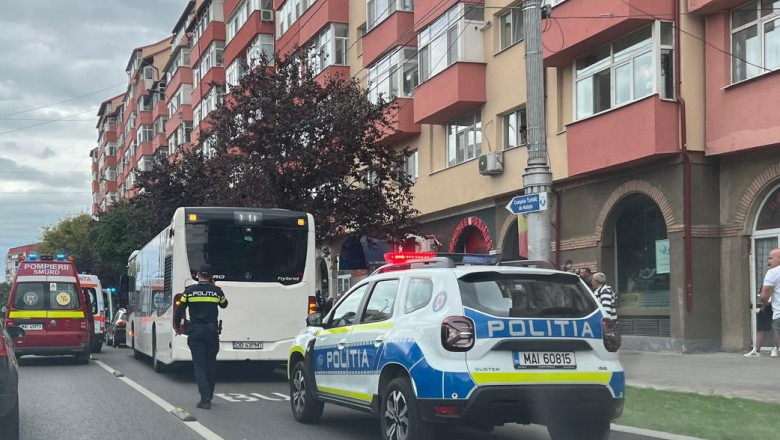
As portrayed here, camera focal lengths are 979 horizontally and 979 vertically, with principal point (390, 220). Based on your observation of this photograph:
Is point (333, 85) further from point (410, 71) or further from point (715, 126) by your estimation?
point (715, 126)

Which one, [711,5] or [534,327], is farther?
[711,5]

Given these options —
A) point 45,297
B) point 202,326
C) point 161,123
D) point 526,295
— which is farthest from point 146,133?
point 526,295

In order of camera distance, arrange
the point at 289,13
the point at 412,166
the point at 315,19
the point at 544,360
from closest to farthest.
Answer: the point at 544,360 → the point at 412,166 → the point at 315,19 → the point at 289,13

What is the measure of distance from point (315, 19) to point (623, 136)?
19.7 metres

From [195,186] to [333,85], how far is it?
10.3 m

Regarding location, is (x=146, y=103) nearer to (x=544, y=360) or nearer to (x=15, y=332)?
(x=15, y=332)

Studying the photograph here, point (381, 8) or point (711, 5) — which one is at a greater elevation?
point (381, 8)

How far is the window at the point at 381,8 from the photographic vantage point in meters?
30.6

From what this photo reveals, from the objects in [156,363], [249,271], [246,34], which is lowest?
[156,363]

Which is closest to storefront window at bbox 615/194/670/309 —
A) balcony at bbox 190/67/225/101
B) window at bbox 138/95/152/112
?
balcony at bbox 190/67/225/101

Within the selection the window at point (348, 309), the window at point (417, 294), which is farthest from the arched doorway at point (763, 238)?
the window at point (417, 294)

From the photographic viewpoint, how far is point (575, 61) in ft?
72.7

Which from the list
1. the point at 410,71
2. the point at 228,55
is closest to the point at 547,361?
the point at 410,71

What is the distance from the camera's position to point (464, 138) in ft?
90.9
